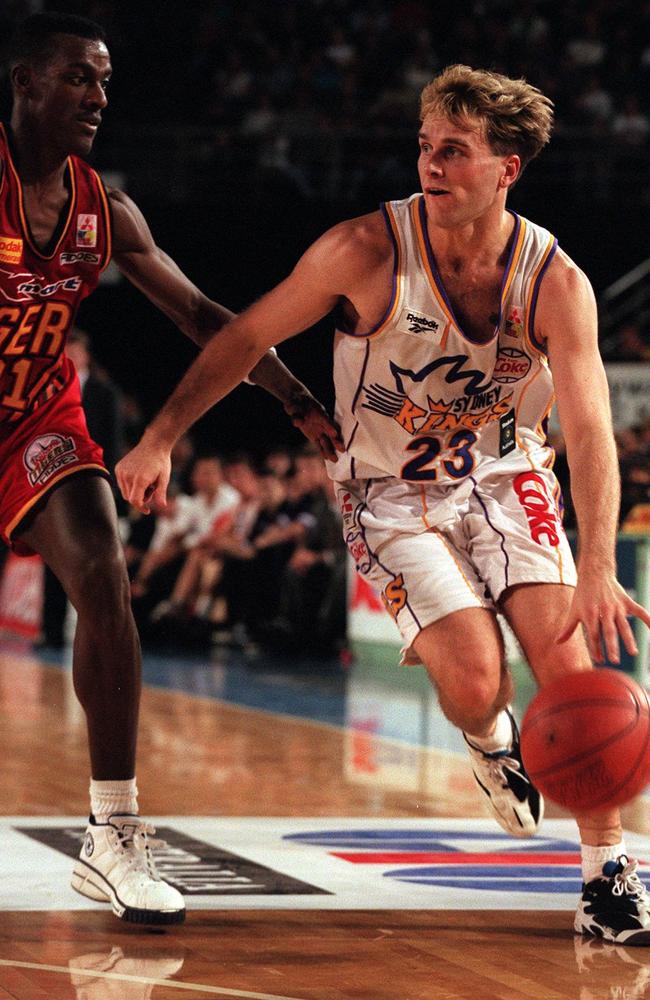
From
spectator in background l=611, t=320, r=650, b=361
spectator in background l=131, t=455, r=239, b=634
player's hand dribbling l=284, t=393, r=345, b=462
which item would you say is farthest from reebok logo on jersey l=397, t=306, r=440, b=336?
spectator in background l=611, t=320, r=650, b=361

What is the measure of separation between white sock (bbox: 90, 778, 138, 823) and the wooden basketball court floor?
9.4 inches

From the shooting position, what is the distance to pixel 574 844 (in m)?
5.23

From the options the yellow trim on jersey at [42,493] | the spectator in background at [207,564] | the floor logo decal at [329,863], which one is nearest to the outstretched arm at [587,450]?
the floor logo decal at [329,863]

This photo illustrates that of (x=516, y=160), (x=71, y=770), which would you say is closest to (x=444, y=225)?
(x=516, y=160)

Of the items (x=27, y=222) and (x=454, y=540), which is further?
(x=454, y=540)

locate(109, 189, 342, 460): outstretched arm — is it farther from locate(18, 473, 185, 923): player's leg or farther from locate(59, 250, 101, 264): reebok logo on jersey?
locate(18, 473, 185, 923): player's leg

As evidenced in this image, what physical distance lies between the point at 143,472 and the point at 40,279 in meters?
0.65

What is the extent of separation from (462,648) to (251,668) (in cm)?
766

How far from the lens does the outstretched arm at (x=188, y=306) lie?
4352mm

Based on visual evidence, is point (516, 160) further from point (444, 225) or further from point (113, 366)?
point (113, 366)

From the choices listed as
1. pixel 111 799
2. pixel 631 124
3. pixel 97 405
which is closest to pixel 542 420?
pixel 111 799

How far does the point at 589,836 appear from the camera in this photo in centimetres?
401

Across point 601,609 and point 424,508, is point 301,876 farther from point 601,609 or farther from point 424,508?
point 601,609

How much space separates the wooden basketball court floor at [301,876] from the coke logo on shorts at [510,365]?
1.38 m
